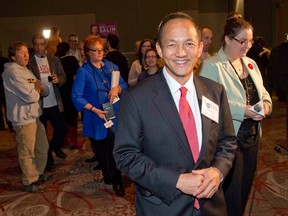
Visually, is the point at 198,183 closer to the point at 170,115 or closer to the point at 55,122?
the point at 170,115

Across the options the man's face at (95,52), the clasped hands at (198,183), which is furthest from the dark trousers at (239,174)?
the man's face at (95,52)

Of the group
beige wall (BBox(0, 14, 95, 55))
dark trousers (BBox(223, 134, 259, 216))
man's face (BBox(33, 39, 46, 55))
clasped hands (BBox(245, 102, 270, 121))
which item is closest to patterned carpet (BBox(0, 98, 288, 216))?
dark trousers (BBox(223, 134, 259, 216))

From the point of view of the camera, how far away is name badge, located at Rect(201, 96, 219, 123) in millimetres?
1587

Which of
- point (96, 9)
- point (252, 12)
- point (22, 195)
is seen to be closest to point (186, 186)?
point (22, 195)

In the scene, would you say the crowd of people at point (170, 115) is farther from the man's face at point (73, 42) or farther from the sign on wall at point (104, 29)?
the sign on wall at point (104, 29)

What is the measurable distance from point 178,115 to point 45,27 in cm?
1026

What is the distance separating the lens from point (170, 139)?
148 centimetres

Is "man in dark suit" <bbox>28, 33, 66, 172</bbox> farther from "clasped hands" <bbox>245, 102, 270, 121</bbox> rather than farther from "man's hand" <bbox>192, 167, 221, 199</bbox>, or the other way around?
"man's hand" <bbox>192, 167, 221, 199</bbox>

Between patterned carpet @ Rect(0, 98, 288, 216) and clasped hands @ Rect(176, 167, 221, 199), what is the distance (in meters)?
1.88

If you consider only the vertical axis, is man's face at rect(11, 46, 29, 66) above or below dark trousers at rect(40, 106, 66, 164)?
above

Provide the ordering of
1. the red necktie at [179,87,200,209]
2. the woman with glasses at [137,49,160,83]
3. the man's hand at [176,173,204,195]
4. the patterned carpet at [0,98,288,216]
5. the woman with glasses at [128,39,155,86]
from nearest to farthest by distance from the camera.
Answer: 1. the man's hand at [176,173,204,195]
2. the red necktie at [179,87,200,209]
3. the patterned carpet at [0,98,288,216]
4. the woman with glasses at [137,49,160,83]
5. the woman with glasses at [128,39,155,86]

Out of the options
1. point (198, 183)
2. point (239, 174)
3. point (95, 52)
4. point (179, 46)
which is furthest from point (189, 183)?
point (95, 52)

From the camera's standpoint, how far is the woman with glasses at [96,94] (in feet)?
11.4

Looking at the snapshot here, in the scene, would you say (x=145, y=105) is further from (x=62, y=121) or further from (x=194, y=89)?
(x=62, y=121)
